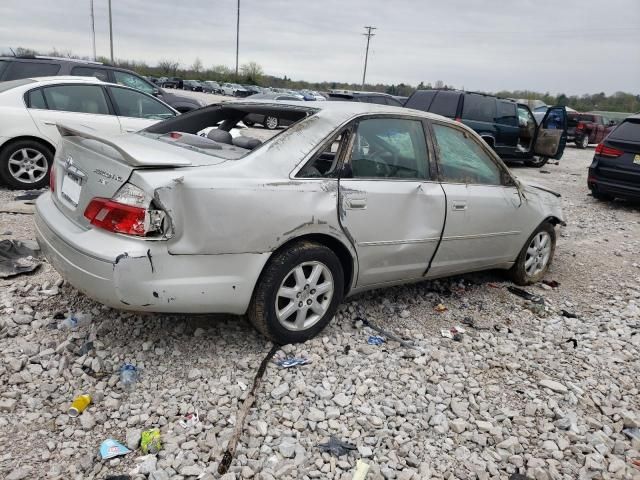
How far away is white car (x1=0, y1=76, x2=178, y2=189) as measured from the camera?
630cm

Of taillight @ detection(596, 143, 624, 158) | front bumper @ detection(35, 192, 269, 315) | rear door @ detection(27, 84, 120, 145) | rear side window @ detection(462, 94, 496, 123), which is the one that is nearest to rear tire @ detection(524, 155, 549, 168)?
rear side window @ detection(462, 94, 496, 123)

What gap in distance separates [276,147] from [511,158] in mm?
11634

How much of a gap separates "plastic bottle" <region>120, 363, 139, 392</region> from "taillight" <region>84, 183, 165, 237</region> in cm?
84

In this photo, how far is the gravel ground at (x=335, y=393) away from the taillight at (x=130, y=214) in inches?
34.9

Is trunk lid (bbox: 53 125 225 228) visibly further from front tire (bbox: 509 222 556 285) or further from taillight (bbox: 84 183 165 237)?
front tire (bbox: 509 222 556 285)

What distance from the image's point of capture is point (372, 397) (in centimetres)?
296

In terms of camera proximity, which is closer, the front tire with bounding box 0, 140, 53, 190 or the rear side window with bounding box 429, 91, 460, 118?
the front tire with bounding box 0, 140, 53, 190

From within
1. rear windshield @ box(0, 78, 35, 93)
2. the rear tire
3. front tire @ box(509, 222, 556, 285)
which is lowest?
the rear tire

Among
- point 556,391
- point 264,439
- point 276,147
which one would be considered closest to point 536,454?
point 556,391

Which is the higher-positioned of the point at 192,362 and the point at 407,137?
the point at 407,137

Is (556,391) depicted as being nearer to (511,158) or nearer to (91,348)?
(91,348)

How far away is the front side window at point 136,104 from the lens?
7.10m

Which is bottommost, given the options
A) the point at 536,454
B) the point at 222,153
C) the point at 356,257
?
the point at 536,454

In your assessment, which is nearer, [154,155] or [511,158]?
[154,155]
